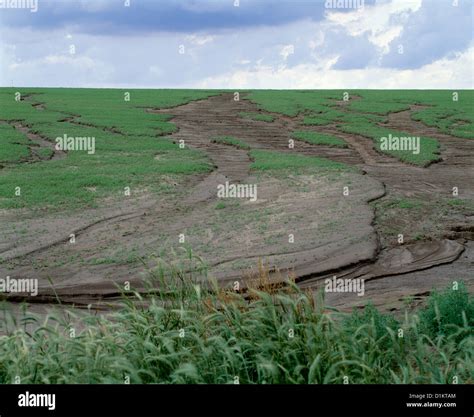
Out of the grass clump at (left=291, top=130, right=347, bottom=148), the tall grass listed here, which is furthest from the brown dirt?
the tall grass

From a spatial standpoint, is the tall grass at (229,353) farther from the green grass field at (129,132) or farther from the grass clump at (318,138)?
the grass clump at (318,138)

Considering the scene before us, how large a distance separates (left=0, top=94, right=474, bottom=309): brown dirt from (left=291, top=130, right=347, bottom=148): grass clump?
8.39 ft

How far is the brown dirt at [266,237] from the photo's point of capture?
10461 mm

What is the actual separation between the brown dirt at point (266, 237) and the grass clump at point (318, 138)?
8.39 feet

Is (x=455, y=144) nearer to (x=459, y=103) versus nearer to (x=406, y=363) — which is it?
(x=459, y=103)

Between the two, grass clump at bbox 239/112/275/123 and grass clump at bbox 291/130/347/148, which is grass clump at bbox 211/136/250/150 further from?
grass clump at bbox 239/112/275/123

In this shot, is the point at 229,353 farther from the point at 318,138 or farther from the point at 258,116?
the point at 258,116

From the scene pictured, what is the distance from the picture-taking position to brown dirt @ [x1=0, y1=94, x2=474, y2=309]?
34.3 feet

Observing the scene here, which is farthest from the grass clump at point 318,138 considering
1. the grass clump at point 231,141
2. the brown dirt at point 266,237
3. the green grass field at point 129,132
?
the brown dirt at point 266,237

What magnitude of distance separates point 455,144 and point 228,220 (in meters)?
10.3

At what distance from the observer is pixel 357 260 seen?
36.2 feet

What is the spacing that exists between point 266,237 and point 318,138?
968cm

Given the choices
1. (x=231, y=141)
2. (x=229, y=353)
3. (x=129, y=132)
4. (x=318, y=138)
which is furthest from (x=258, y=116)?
(x=229, y=353)
